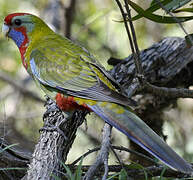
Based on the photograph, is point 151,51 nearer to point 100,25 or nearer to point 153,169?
point 153,169

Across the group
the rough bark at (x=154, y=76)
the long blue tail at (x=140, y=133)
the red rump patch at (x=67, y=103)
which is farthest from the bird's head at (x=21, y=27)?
the long blue tail at (x=140, y=133)

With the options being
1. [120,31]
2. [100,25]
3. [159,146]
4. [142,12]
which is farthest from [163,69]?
[100,25]

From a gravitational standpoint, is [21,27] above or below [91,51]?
below

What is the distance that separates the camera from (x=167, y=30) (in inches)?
213

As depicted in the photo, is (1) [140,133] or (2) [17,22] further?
(2) [17,22]

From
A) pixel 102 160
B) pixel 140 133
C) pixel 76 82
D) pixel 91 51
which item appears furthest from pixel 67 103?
pixel 91 51

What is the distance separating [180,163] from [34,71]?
4.94 feet

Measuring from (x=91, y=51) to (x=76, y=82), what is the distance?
5.48 ft

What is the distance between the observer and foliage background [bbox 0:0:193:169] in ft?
14.6

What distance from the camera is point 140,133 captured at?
225 cm

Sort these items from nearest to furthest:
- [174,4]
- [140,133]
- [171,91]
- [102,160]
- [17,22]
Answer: [102,160]
[140,133]
[174,4]
[171,91]
[17,22]

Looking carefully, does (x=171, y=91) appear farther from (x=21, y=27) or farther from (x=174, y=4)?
→ (x=21, y=27)

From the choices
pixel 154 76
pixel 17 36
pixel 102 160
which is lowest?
pixel 102 160

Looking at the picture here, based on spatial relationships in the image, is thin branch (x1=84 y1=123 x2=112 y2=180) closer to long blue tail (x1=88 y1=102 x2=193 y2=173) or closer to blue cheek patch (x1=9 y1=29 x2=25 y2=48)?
long blue tail (x1=88 y1=102 x2=193 y2=173)
